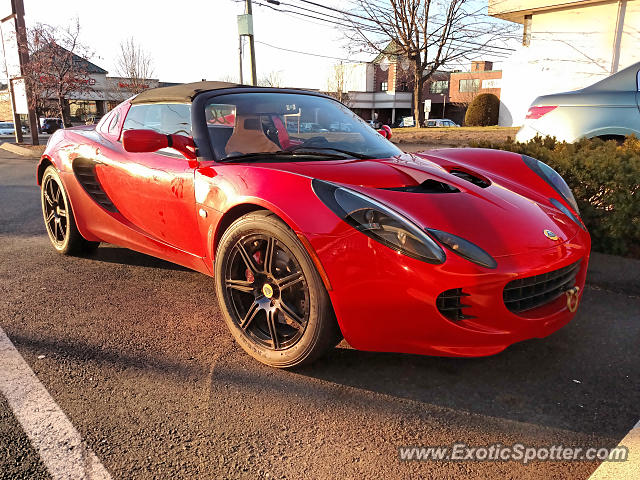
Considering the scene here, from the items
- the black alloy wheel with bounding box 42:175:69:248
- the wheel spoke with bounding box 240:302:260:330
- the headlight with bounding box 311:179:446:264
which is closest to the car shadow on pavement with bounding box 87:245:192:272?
the black alloy wheel with bounding box 42:175:69:248

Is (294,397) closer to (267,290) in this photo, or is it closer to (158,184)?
(267,290)

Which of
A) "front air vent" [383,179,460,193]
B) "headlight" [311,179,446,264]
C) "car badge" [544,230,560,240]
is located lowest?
"car badge" [544,230,560,240]

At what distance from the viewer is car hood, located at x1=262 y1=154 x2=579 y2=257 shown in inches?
86.7

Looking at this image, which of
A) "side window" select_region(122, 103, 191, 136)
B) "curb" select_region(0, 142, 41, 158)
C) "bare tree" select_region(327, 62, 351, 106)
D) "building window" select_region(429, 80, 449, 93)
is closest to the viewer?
"side window" select_region(122, 103, 191, 136)

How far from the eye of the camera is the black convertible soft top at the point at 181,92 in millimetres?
3191

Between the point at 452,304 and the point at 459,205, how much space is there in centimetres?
56

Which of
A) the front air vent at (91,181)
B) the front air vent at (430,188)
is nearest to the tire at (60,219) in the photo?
the front air vent at (91,181)

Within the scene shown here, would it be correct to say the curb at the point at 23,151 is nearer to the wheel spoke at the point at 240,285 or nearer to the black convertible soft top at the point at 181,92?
the black convertible soft top at the point at 181,92

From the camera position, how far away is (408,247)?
2.05m

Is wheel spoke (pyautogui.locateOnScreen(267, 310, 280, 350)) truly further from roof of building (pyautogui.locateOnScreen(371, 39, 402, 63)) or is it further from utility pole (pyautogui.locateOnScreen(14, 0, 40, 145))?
roof of building (pyautogui.locateOnScreen(371, 39, 402, 63))

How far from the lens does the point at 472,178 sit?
120 inches

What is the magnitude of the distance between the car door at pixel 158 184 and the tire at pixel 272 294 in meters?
0.41

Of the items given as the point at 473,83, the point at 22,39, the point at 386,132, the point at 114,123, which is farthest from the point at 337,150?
the point at 473,83

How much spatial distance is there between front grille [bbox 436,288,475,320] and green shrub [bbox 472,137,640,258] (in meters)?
2.44
